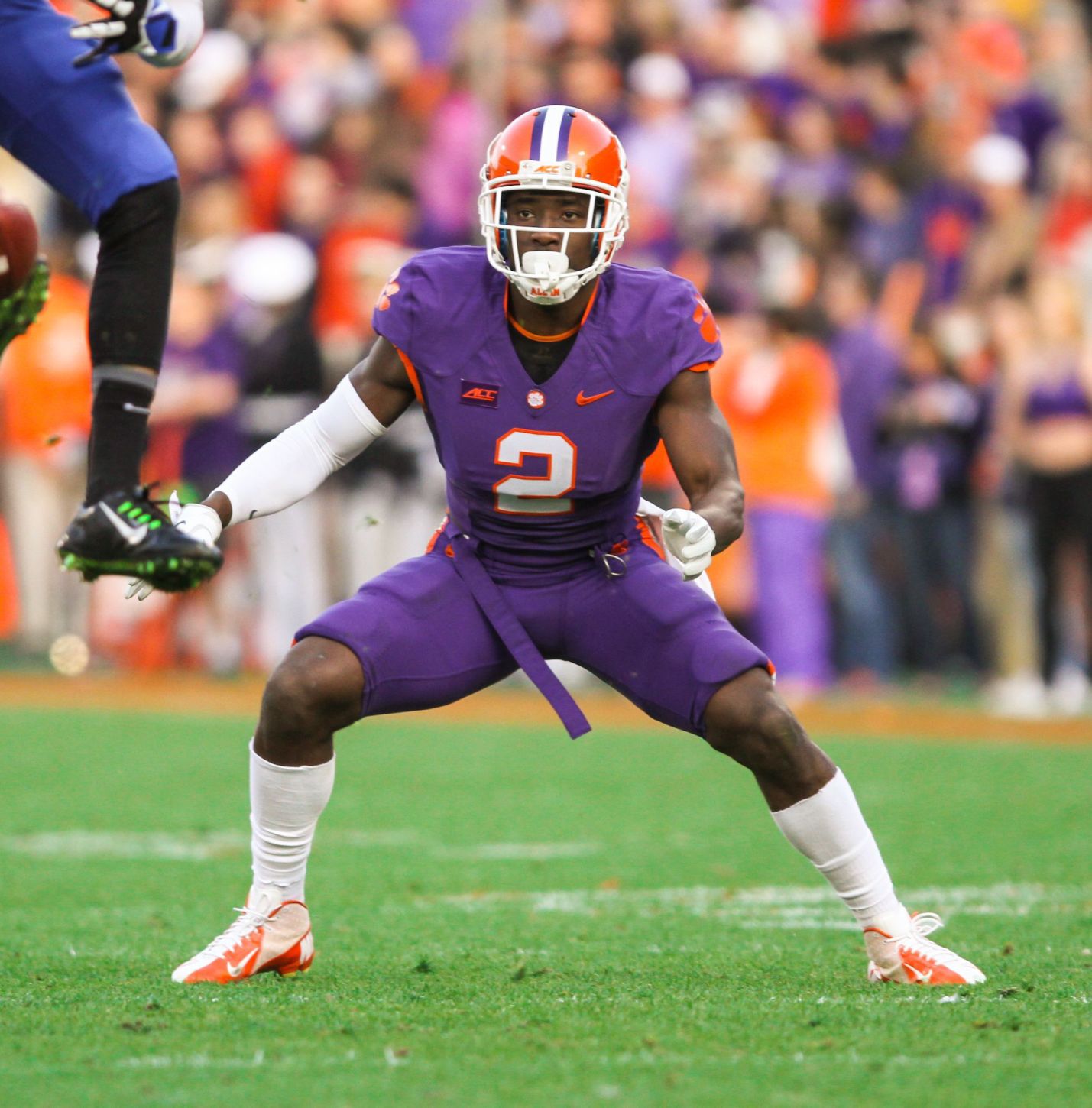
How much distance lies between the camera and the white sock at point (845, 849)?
169 inches

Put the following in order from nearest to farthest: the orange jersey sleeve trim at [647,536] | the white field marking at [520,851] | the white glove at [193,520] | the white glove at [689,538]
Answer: the white glove at [689,538] → the white glove at [193,520] → the orange jersey sleeve trim at [647,536] → the white field marking at [520,851]

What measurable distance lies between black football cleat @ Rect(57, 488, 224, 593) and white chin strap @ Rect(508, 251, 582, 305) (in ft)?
3.32

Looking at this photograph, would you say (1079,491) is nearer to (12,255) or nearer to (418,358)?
(418,358)

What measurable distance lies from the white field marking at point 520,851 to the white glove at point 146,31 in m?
3.31

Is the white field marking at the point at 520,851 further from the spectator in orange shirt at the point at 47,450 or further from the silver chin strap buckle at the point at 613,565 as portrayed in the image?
the spectator in orange shirt at the point at 47,450

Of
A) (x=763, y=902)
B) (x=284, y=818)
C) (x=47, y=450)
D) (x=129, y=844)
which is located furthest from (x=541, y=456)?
(x=47, y=450)

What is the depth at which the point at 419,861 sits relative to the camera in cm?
641

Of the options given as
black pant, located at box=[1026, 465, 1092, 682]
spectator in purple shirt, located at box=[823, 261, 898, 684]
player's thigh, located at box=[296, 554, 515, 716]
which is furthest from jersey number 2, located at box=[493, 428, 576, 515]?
spectator in purple shirt, located at box=[823, 261, 898, 684]

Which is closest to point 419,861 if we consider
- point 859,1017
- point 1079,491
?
point 859,1017

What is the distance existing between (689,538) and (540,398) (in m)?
0.65

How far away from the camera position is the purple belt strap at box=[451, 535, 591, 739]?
443 centimetres

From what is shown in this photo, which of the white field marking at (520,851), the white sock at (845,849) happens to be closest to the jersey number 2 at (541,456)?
the white sock at (845,849)

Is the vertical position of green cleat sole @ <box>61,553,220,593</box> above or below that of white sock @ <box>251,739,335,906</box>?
above

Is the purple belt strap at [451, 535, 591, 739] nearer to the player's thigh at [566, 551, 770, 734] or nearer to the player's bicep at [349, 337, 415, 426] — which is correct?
the player's thigh at [566, 551, 770, 734]
